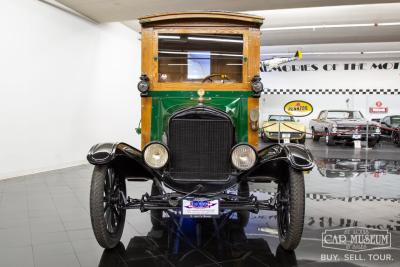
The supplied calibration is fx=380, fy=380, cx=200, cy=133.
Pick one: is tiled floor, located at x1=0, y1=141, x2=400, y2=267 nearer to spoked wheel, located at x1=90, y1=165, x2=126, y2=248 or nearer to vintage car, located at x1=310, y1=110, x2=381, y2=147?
spoked wheel, located at x1=90, y1=165, x2=126, y2=248

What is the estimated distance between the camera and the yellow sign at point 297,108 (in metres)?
17.5

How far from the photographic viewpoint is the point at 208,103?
3.70m

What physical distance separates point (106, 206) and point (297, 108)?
1559 centimetres

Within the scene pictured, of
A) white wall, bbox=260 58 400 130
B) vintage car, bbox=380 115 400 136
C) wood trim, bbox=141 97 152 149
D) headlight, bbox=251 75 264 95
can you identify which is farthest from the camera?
white wall, bbox=260 58 400 130

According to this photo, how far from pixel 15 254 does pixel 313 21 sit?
8629 mm

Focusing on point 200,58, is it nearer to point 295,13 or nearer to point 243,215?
point 243,215

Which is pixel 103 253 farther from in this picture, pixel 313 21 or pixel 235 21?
pixel 313 21

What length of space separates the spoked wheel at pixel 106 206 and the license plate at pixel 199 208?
635 mm

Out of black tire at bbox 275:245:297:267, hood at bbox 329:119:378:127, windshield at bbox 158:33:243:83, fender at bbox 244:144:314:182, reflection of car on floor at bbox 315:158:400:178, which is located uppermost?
windshield at bbox 158:33:243:83

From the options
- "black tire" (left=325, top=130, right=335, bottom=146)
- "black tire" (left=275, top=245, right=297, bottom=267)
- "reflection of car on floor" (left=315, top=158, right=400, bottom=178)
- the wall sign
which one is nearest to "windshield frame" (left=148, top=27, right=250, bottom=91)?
"black tire" (left=275, top=245, right=297, bottom=267)

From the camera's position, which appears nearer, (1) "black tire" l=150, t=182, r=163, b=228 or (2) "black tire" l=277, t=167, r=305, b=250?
(2) "black tire" l=277, t=167, r=305, b=250

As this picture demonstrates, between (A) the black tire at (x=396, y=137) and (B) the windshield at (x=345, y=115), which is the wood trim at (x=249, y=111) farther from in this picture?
(A) the black tire at (x=396, y=137)

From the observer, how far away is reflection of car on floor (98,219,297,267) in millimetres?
2771

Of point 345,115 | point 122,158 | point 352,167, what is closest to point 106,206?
point 122,158
